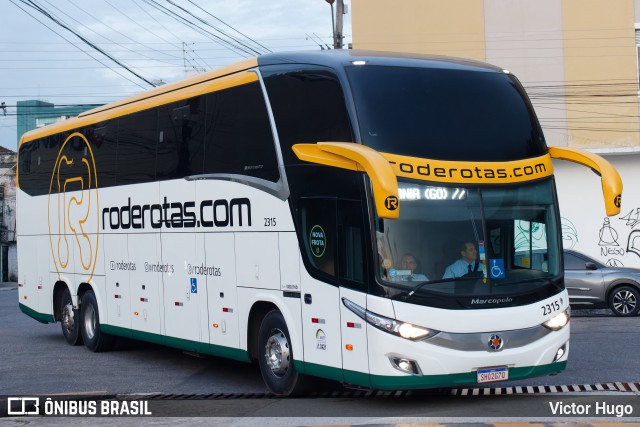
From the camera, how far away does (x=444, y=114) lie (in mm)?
10961

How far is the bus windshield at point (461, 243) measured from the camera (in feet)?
33.6

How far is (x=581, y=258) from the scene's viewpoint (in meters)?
22.3

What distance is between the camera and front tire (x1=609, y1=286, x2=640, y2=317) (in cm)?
2200

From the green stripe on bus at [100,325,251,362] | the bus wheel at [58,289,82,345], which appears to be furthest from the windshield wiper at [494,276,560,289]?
the bus wheel at [58,289,82,345]

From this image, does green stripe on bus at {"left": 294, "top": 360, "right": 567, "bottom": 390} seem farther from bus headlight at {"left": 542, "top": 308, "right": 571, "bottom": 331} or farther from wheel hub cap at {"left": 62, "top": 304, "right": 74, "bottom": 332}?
wheel hub cap at {"left": 62, "top": 304, "right": 74, "bottom": 332}

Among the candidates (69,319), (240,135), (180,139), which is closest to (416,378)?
(240,135)

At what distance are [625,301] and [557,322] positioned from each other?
11.8 metres

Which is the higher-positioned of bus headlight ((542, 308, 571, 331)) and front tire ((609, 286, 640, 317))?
bus headlight ((542, 308, 571, 331))

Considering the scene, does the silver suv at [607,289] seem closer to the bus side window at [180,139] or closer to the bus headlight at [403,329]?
the bus side window at [180,139]

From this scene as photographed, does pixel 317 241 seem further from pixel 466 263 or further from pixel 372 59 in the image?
pixel 372 59

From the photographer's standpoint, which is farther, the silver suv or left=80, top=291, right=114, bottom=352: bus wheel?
the silver suv

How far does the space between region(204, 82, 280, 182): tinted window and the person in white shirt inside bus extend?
2.53 m

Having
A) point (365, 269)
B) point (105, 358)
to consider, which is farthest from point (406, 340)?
point (105, 358)

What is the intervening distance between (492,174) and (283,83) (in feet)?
9.07
